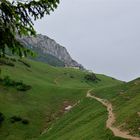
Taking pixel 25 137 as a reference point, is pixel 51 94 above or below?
above

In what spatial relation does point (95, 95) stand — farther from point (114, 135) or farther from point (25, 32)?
point (25, 32)

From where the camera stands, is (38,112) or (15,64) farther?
(15,64)

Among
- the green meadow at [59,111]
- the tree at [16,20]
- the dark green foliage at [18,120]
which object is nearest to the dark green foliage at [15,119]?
the dark green foliage at [18,120]

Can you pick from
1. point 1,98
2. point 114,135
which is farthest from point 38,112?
point 114,135

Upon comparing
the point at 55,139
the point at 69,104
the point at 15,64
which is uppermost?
the point at 15,64

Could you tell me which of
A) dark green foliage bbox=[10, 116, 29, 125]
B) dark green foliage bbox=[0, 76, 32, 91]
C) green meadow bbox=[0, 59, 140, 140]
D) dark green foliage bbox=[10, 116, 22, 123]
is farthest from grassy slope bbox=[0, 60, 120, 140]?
dark green foliage bbox=[0, 76, 32, 91]

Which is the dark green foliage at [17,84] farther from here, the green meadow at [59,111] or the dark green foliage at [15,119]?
the dark green foliage at [15,119]

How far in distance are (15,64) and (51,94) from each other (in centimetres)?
4271

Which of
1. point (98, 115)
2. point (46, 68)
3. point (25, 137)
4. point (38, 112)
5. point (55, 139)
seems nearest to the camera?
point (55, 139)

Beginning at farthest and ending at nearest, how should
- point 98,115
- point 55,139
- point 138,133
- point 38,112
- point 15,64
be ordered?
1. point 15,64
2. point 38,112
3. point 98,115
4. point 55,139
5. point 138,133

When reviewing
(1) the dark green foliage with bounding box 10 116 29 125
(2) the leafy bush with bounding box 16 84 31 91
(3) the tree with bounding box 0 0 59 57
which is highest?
(2) the leafy bush with bounding box 16 84 31 91

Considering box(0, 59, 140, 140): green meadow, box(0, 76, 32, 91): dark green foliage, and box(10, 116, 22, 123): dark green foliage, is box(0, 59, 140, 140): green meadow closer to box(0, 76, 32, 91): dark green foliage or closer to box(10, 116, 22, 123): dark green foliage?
box(10, 116, 22, 123): dark green foliage

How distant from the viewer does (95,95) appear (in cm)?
11219

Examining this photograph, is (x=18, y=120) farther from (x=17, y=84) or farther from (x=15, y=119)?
(x=17, y=84)
